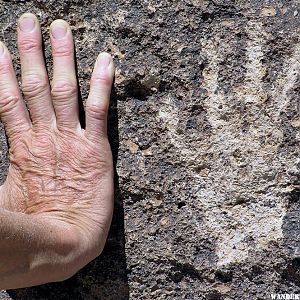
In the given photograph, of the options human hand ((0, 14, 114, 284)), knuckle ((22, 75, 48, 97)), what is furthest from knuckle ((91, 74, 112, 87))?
knuckle ((22, 75, 48, 97))

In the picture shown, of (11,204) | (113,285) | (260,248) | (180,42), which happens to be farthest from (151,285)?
(180,42)

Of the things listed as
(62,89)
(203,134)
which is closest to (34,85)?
(62,89)

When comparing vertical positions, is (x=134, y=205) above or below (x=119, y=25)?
below

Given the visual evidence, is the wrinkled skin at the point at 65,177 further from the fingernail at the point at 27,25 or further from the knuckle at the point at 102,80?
the fingernail at the point at 27,25

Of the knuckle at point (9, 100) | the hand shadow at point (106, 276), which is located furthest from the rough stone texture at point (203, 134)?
the knuckle at point (9, 100)

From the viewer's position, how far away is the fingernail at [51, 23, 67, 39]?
1.73 meters

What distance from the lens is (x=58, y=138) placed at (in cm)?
173

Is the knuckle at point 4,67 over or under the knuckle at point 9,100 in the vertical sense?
over

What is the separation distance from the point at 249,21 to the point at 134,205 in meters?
0.53

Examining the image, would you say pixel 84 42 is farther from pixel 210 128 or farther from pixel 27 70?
pixel 210 128

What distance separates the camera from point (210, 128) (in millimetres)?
1707

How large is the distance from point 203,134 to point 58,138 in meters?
0.35

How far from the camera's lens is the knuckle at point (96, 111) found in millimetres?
1695

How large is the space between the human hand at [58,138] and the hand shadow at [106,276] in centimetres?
5
